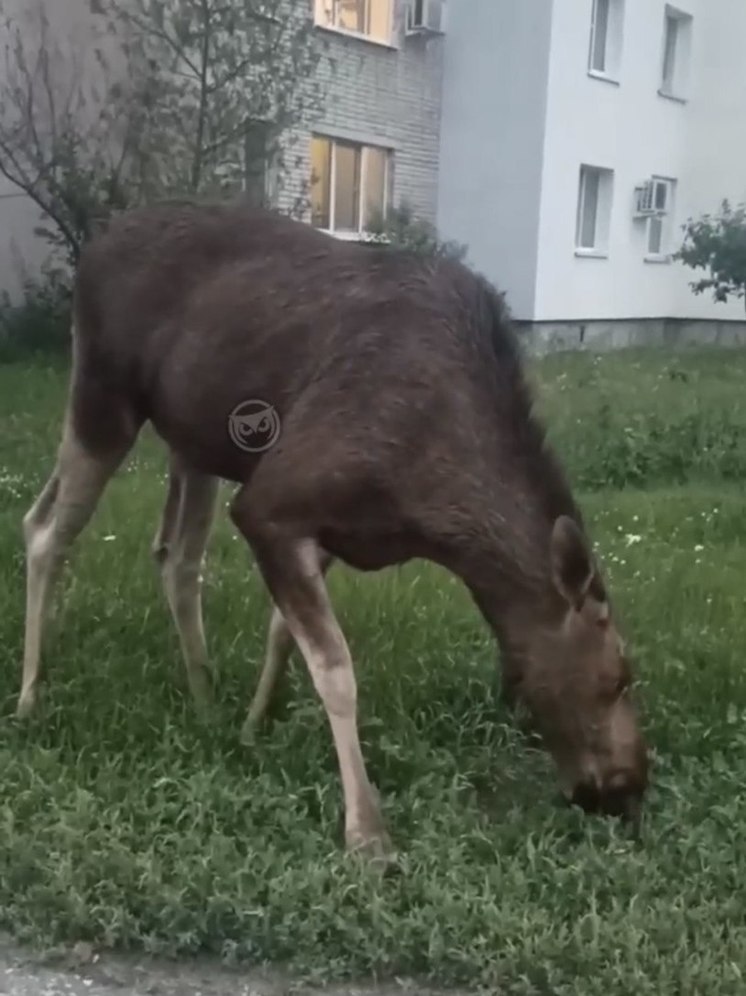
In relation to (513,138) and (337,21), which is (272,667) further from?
(513,138)

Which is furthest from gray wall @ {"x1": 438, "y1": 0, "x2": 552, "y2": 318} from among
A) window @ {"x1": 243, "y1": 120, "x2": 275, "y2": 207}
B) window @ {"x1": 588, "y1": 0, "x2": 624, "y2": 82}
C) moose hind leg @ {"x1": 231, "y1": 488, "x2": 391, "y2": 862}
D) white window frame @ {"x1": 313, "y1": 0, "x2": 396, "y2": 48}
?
moose hind leg @ {"x1": 231, "y1": 488, "x2": 391, "y2": 862}

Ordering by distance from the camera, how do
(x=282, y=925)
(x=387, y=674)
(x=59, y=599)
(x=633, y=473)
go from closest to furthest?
(x=282, y=925), (x=387, y=674), (x=59, y=599), (x=633, y=473)

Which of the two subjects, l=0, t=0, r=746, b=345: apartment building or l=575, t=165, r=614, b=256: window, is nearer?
l=0, t=0, r=746, b=345: apartment building

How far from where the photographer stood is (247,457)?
472 centimetres

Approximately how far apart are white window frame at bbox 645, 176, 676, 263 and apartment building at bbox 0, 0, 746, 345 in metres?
0.34

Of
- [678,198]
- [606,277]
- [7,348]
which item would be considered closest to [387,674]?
[7,348]

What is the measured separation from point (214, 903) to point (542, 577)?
4.47 feet

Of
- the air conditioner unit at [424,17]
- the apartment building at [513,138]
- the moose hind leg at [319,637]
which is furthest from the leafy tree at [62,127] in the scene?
the moose hind leg at [319,637]

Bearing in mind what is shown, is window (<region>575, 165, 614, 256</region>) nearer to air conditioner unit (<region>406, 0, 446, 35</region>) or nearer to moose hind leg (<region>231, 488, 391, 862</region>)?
air conditioner unit (<region>406, 0, 446, 35</region>)

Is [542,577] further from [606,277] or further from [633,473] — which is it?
[606,277]

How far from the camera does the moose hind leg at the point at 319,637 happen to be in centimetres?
427

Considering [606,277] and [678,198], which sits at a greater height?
[678,198]

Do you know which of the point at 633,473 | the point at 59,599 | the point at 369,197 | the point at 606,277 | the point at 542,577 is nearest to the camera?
the point at 542,577

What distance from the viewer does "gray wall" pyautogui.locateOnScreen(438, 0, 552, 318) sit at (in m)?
21.4
